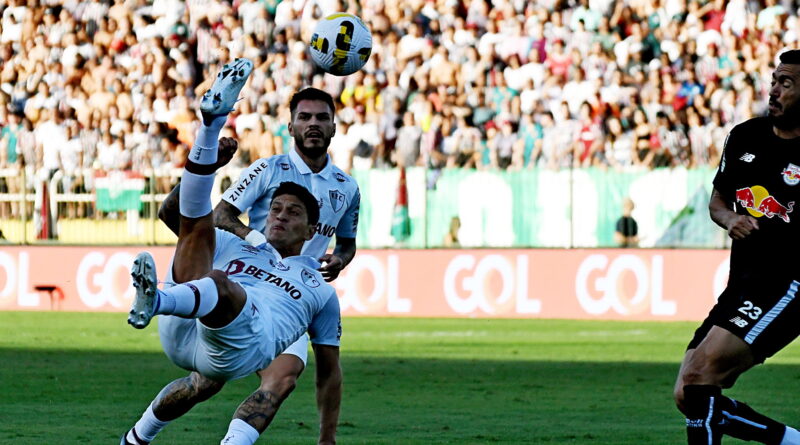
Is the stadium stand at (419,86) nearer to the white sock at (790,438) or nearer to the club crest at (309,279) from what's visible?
the white sock at (790,438)

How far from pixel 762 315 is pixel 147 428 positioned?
3.33 metres

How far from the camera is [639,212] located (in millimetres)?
20766

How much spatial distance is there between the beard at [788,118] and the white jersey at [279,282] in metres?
2.55

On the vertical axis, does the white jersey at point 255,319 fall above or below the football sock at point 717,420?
above

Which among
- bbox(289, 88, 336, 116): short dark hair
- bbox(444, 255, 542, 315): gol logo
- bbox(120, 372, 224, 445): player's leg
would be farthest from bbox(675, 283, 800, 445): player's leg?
bbox(444, 255, 542, 315): gol logo

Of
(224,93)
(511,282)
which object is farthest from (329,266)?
(511,282)

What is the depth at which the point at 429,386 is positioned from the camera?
13.6m

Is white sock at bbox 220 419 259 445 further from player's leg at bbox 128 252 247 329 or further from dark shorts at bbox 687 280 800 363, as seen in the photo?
dark shorts at bbox 687 280 800 363

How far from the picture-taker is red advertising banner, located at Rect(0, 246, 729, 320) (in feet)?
68.0

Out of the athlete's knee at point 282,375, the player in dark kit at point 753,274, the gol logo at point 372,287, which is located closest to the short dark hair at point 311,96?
the athlete's knee at point 282,375

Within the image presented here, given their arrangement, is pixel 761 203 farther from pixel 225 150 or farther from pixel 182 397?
pixel 182 397

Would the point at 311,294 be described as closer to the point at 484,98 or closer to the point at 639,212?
the point at 639,212

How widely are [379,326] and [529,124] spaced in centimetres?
409

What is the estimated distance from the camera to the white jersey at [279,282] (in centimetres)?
804
